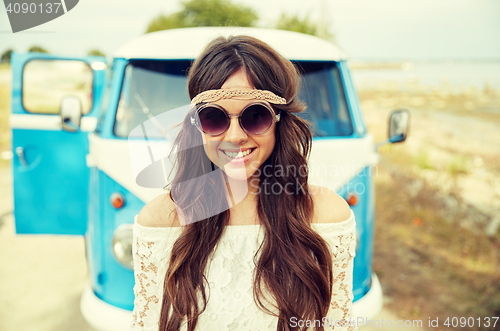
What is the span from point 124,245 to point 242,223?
3.12ft

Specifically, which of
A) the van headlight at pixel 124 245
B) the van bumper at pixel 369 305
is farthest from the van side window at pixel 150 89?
the van bumper at pixel 369 305

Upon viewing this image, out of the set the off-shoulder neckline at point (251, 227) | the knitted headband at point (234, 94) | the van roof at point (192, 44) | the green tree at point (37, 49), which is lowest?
the off-shoulder neckline at point (251, 227)

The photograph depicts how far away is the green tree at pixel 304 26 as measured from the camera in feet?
30.0

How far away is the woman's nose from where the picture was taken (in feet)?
4.02

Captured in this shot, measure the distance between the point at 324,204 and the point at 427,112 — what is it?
55.4 feet

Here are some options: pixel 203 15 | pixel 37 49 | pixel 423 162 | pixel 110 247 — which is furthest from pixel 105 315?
pixel 203 15

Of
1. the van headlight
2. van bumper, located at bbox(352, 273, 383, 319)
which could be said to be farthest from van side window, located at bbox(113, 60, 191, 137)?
van bumper, located at bbox(352, 273, 383, 319)

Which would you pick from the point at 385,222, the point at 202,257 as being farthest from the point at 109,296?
the point at 385,222

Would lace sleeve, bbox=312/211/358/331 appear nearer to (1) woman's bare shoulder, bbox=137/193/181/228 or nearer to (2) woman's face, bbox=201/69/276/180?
(2) woman's face, bbox=201/69/276/180

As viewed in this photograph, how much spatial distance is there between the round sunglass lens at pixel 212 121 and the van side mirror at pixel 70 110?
62.1 inches

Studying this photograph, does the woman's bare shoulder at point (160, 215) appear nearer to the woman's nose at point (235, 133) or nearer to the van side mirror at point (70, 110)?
the woman's nose at point (235, 133)

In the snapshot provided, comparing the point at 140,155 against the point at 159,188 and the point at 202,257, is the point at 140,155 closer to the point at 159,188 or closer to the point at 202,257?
the point at 159,188

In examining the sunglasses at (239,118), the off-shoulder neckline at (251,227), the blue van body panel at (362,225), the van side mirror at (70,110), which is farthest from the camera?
the van side mirror at (70,110)

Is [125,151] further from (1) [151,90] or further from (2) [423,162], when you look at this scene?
(2) [423,162]
